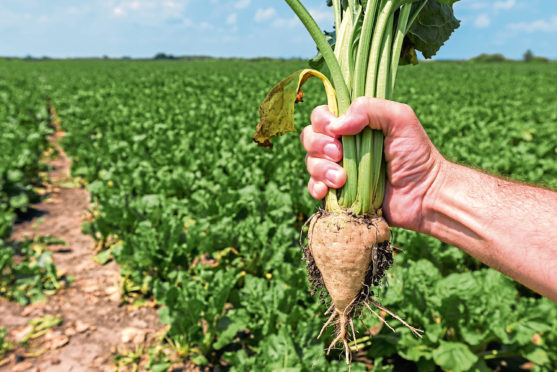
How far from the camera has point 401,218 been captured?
83.7 inches

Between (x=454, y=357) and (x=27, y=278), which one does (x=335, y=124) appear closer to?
(x=454, y=357)

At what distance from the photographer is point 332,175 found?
71.2 inches

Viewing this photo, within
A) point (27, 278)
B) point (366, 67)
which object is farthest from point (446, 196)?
point (27, 278)

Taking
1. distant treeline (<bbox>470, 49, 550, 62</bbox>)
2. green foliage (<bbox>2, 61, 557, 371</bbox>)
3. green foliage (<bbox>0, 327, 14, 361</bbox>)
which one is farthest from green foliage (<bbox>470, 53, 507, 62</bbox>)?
green foliage (<bbox>0, 327, 14, 361</bbox>)

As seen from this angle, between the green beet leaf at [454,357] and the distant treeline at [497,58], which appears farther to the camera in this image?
the distant treeline at [497,58]

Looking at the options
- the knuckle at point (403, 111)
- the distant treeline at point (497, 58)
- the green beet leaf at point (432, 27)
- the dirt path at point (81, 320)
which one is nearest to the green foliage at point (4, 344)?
the dirt path at point (81, 320)

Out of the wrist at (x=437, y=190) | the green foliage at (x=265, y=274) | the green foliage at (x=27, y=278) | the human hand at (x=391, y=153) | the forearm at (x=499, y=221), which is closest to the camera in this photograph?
the forearm at (x=499, y=221)

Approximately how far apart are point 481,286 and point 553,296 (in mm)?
1580

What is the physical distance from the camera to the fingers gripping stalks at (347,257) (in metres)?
1.80

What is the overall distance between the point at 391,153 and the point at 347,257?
0.56 meters

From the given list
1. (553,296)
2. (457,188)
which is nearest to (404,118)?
(457,188)

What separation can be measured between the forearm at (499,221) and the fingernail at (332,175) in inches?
24.0

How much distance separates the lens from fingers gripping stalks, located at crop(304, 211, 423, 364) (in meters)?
1.80

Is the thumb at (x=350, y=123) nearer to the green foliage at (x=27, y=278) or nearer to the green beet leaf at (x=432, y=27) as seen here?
the green beet leaf at (x=432, y=27)
